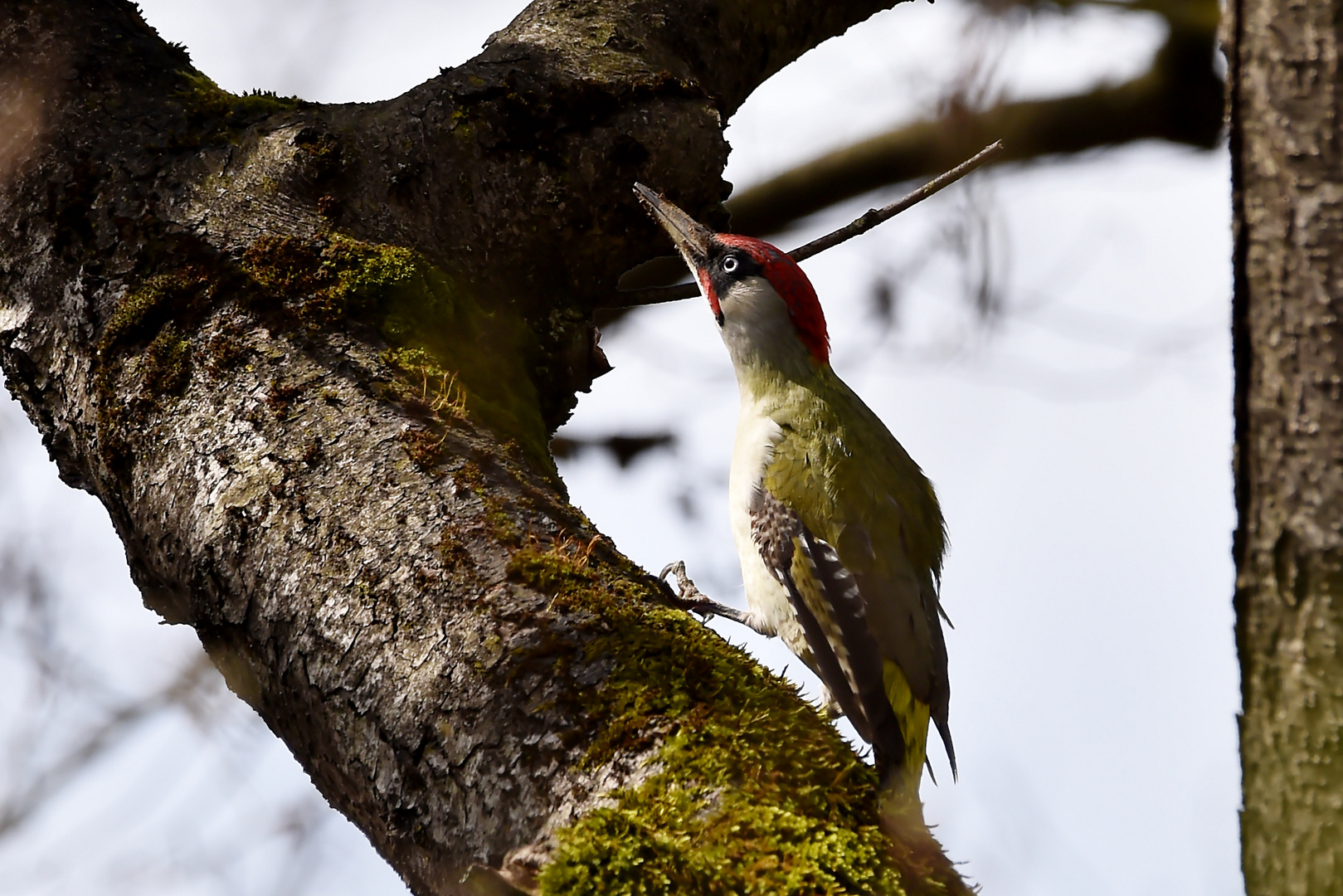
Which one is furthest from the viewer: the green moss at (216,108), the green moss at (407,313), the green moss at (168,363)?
the green moss at (216,108)

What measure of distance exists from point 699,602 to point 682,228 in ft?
4.02

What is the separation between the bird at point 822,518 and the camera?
10.6 feet

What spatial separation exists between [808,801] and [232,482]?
1268 millimetres

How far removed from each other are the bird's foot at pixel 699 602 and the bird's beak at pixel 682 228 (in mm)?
1059

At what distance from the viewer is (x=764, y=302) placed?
4.49 meters

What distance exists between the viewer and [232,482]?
214 cm

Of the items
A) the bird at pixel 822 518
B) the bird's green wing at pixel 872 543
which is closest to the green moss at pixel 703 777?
the bird at pixel 822 518

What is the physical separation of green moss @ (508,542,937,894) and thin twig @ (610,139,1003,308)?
61.6 inches

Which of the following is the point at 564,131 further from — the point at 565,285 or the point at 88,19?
the point at 88,19

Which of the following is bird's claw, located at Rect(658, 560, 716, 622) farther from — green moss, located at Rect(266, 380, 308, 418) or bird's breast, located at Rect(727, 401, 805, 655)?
green moss, located at Rect(266, 380, 308, 418)

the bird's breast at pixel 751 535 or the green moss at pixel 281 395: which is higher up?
the bird's breast at pixel 751 535

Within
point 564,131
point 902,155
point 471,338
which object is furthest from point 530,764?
point 902,155

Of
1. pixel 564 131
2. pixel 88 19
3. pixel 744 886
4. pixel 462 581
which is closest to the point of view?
pixel 744 886

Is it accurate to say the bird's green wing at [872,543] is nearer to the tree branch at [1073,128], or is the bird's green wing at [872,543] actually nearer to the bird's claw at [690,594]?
the bird's claw at [690,594]
